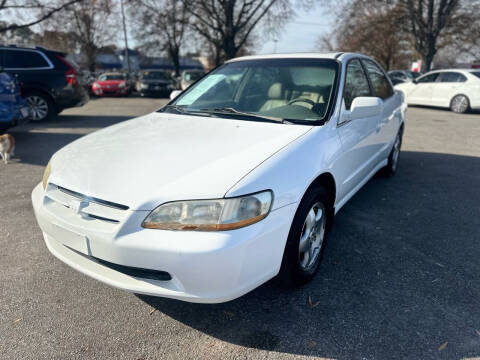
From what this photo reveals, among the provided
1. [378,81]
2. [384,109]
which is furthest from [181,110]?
[378,81]

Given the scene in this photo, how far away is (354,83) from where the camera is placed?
347cm

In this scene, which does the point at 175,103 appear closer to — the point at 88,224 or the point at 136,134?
the point at 136,134

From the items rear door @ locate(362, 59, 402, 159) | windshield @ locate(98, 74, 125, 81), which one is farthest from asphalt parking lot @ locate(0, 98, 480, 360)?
windshield @ locate(98, 74, 125, 81)

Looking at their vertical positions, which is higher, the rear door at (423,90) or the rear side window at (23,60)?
the rear side window at (23,60)

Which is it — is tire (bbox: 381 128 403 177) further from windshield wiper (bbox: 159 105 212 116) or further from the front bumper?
the front bumper

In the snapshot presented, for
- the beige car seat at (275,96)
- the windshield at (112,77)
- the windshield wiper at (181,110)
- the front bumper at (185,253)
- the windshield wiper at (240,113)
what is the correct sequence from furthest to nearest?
the windshield at (112,77)
the beige car seat at (275,96)
the windshield wiper at (181,110)
the windshield wiper at (240,113)
the front bumper at (185,253)

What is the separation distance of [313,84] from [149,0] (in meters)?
23.2

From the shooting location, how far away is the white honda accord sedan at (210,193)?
1825mm

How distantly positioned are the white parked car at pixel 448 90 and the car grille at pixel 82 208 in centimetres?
1185

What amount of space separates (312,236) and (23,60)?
9591 millimetres

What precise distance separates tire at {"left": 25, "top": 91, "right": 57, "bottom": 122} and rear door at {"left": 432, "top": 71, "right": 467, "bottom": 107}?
508 inches

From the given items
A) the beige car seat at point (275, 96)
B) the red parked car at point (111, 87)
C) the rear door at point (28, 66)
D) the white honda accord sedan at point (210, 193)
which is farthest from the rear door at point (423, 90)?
the red parked car at point (111, 87)

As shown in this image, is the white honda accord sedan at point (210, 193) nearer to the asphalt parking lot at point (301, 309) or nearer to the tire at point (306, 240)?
the tire at point (306, 240)

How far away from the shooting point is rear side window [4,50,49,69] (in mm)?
9031
